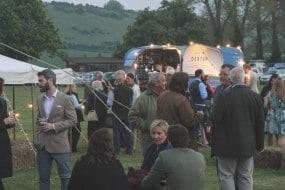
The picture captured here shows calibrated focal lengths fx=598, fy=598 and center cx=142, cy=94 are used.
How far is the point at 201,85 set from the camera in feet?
44.0

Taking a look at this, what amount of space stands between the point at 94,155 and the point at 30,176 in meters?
5.50

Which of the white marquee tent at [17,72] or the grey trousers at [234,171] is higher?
the white marquee tent at [17,72]

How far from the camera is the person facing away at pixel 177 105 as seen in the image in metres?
6.93

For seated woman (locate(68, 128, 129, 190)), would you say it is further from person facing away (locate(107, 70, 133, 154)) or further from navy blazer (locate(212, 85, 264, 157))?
person facing away (locate(107, 70, 133, 154))

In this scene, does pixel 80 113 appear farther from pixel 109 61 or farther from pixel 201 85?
pixel 109 61

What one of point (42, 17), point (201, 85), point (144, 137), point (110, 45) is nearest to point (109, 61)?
point (42, 17)

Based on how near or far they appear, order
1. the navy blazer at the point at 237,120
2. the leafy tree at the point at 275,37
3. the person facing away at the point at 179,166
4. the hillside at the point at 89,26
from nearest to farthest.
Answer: the person facing away at the point at 179,166, the navy blazer at the point at 237,120, the leafy tree at the point at 275,37, the hillside at the point at 89,26

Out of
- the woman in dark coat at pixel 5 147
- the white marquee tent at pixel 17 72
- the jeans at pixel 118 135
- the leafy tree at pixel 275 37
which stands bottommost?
the jeans at pixel 118 135

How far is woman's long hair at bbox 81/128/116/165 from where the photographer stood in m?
4.95

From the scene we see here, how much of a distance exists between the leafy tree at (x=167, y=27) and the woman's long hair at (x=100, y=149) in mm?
53918

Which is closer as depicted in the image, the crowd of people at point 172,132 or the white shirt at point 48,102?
the crowd of people at point 172,132

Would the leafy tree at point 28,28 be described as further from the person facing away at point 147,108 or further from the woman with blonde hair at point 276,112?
the person facing away at point 147,108

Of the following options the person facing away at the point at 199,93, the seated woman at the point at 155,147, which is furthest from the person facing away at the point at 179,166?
the person facing away at the point at 199,93

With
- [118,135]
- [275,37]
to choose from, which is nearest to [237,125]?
[118,135]
